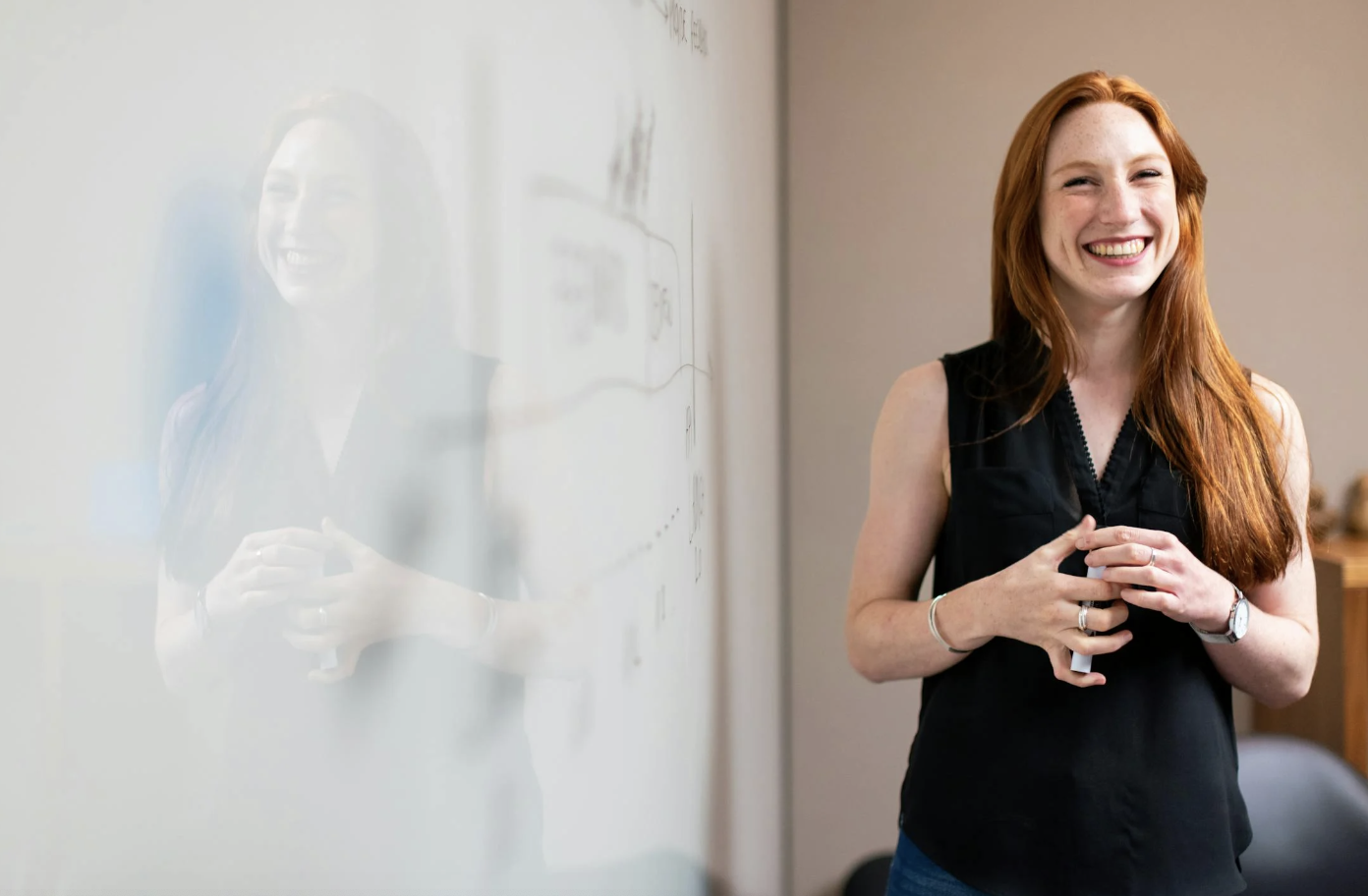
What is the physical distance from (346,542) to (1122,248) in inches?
43.7

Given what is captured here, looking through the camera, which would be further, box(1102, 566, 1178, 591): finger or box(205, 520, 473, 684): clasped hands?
box(1102, 566, 1178, 591): finger

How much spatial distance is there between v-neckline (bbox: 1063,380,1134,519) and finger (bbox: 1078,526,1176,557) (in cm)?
13

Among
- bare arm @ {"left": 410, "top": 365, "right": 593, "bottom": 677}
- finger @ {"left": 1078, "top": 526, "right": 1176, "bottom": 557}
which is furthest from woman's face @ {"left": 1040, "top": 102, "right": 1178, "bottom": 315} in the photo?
bare arm @ {"left": 410, "top": 365, "right": 593, "bottom": 677}

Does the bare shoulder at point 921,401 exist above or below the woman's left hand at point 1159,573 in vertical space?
above

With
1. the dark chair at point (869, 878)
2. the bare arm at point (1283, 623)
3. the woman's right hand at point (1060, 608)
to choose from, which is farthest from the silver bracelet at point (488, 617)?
the dark chair at point (869, 878)

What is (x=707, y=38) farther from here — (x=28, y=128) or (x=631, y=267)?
(x=28, y=128)

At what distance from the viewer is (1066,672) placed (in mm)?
1031

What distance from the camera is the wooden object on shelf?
2.21 metres

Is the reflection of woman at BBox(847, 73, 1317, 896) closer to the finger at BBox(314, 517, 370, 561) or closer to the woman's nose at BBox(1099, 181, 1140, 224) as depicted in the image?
the woman's nose at BBox(1099, 181, 1140, 224)

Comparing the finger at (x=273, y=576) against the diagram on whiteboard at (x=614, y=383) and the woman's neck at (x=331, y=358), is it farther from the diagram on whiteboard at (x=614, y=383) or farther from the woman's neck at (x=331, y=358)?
the diagram on whiteboard at (x=614, y=383)

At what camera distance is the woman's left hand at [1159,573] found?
3.30 ft

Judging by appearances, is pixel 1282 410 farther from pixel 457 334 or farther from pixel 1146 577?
pixel 457 334

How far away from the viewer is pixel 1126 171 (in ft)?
3.91

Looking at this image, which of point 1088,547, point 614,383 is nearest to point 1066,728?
point 1088,547
